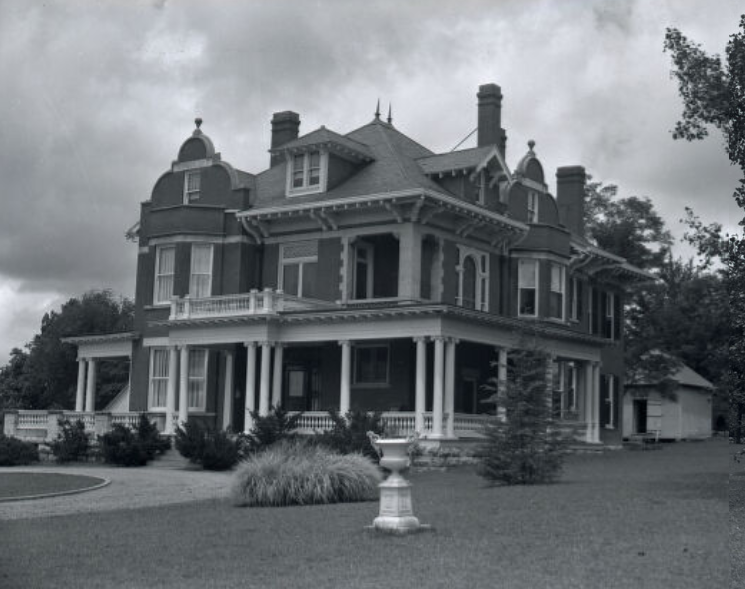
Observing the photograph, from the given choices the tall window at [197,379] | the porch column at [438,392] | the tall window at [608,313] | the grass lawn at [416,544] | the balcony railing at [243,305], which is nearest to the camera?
the grass lawn at [416,544]

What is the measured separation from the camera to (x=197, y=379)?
38.7m

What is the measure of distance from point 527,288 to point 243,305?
10.7 metres

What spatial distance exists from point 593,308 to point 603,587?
114ft

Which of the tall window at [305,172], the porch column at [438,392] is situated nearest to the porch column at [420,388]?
the porch column at [438,392]

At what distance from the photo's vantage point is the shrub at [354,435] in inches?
1036

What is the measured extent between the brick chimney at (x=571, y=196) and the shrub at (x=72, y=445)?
2201 centimetres

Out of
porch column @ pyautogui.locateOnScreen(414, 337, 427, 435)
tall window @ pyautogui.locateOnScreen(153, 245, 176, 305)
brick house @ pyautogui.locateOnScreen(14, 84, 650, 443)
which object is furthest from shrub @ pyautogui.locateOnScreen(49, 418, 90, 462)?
porch column @ pyautogui.locateOnScreen(414, 337, 427, 435)

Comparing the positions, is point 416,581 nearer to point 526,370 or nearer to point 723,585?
point 723,585

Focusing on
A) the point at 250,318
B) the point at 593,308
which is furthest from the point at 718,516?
the point at 593,308

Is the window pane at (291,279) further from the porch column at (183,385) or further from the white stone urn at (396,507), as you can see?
the white stone urn at (396,507)

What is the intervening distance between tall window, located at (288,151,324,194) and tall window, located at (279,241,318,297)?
1.93m

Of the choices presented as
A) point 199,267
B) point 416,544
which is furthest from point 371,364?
point 416,544

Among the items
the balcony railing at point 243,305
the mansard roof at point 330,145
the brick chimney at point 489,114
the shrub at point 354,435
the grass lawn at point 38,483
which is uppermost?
the brick chimney at point 489,114

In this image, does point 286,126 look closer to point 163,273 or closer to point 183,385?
point 163,273
